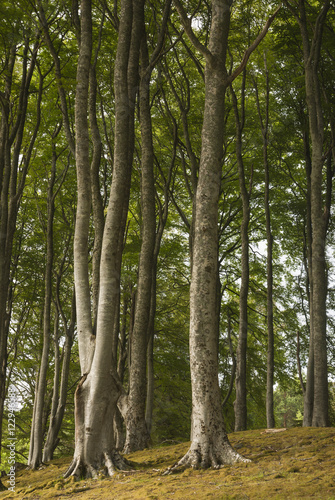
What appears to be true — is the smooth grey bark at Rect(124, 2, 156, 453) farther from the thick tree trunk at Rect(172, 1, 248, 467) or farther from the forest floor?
the thick tree trunk at Rect(172, 1, 248, 467)

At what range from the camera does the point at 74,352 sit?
19.1 m

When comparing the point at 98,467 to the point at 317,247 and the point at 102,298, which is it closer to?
the point at 102,298

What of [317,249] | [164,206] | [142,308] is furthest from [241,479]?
[164,206]

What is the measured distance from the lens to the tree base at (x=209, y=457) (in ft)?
15.6

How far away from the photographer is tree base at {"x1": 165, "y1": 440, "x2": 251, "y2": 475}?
4.77m

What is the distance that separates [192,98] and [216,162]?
809cm

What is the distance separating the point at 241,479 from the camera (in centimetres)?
404

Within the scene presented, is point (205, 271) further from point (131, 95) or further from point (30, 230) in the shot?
point (30, 230)

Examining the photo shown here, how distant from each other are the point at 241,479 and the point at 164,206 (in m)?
8.78

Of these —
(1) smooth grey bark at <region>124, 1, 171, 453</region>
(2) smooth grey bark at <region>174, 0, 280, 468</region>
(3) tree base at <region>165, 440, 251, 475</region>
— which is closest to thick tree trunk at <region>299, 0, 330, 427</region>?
(1) smooth grey bark at <region>124, 1, 171, 453</region>

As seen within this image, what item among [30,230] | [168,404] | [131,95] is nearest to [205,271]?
[131,95]

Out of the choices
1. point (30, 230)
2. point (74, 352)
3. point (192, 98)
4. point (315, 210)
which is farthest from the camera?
point (74, 352)

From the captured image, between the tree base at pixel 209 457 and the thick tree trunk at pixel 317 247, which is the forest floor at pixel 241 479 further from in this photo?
the thick tree trunk at pixel 317 247

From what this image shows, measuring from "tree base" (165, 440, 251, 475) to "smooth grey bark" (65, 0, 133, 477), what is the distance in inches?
41.6
